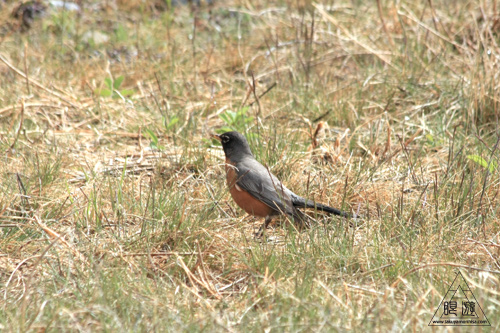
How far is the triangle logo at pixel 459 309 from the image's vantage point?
94.7 inches

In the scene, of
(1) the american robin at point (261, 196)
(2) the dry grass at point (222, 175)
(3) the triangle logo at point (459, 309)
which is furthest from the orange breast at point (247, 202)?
(3) the triangle logo at point (459, 309)

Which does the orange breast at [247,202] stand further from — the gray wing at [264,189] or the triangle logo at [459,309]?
the triangle logo at [459,309]

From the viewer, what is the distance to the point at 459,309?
255cm

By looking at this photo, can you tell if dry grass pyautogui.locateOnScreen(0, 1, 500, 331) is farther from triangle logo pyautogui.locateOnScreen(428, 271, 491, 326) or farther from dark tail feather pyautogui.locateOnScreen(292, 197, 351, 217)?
dark tail feather pyautogui.locateOnScreen(292, 197, 351, 217)

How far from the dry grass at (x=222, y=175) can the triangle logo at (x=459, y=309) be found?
4 centimetres

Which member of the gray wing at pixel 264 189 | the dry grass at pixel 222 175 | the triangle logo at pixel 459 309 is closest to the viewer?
the triangle logo at pixel 459 309

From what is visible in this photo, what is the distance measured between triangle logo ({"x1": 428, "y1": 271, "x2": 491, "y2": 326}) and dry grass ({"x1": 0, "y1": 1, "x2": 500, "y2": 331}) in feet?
0.13

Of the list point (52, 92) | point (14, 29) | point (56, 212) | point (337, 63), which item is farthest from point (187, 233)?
point (14, 29)

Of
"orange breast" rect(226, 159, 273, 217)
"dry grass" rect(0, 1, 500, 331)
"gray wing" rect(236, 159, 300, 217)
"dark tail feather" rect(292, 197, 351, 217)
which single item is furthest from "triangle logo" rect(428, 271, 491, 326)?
"orange breast" rect(226, 159, 273, 217)

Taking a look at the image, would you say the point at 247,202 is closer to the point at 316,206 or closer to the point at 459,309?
the point at 316,206

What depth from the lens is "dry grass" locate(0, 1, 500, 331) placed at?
2.65 meters

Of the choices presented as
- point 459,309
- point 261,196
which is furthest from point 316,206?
point 459,309

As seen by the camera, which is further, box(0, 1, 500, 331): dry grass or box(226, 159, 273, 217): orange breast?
box(226, 159, 273, 217): orange breast

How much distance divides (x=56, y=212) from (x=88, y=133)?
1724 mm
